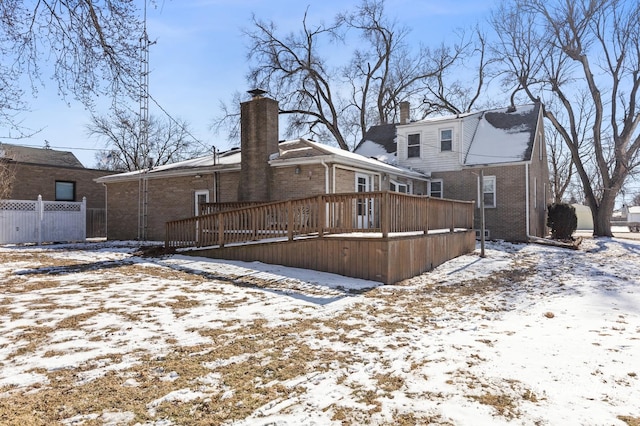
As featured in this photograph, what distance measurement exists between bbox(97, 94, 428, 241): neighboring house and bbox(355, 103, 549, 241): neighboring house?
1377 mm

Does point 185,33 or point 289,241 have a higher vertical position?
point 185,33

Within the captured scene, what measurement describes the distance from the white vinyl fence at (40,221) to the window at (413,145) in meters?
15.1

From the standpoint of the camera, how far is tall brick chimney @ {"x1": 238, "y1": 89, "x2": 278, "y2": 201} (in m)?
14.5

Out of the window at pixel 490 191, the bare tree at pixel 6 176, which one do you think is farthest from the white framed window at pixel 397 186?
the bare tree at pixel 6 176

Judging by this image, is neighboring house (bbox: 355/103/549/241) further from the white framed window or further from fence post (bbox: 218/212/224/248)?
fence post (bbox: 218/212/224/248)

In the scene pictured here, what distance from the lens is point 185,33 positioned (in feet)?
28.4

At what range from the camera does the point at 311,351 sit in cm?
439

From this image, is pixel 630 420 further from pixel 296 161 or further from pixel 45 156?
pixel 45 156

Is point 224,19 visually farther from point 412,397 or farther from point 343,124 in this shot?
point 343,124

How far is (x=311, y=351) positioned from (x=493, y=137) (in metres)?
17.9

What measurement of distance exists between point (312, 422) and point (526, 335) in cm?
338

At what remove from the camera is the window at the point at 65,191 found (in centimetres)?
2278

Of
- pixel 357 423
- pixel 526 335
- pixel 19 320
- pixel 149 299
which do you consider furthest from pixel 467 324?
pixel 19 320

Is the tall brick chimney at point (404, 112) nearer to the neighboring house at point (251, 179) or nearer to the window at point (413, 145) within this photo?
the window at point (413, 145)
